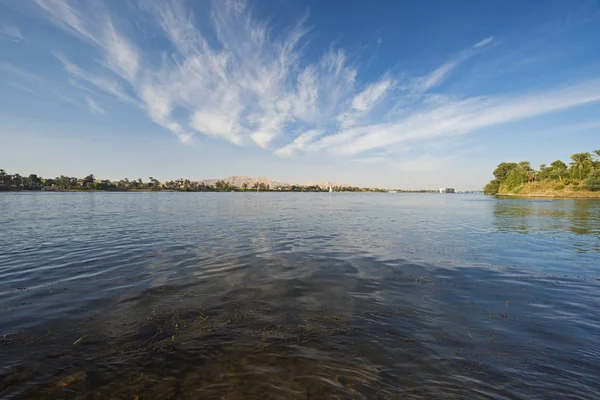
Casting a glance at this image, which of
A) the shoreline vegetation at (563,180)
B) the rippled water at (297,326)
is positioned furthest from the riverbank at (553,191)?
the rippled water at (297,326)

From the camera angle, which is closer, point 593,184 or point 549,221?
point 549,221

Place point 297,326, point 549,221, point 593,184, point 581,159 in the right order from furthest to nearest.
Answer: point 581,159, point 593,184, point 549,221, point 297,326

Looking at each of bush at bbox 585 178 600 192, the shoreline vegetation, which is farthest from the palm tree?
bush at bbox 585 178 600 192

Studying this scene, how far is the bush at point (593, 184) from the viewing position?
404 ft

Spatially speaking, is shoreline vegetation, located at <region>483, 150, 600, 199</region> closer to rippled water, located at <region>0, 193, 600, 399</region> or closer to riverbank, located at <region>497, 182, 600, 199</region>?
riverbank, located at <region>497, 182, 600, 199</region>

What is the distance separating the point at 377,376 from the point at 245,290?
696 centimetres

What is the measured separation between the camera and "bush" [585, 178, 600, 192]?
404ft

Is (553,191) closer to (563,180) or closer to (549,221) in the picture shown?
(563,180)

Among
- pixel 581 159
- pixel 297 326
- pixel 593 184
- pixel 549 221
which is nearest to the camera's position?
pixel 297 326

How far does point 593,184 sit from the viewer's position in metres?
124

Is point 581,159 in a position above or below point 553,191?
above

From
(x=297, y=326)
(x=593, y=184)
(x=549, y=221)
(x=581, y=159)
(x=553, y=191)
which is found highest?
(x=581, y=159)

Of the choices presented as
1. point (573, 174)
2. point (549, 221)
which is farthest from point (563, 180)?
point (549, 221)

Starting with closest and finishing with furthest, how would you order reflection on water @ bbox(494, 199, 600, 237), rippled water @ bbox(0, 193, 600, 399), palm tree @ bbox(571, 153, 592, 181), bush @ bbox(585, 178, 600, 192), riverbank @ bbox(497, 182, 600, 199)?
rippled water @ bbox(0, 193, 600, 399) < reflection on water @ bbox(494, 199, 600, 237) < bush @ bbox(585, 178, 600, 192) < riverbank @ bbox(497, 182, 600, 199) < palm tree @ bbox(571, 153, 592, 181)
